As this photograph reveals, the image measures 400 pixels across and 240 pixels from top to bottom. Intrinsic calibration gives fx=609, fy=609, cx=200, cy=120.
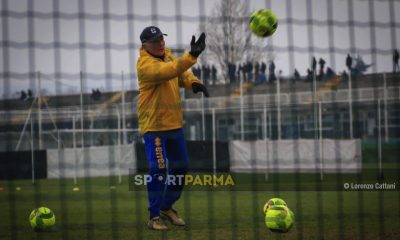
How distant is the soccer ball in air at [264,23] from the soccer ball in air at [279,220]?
191cm

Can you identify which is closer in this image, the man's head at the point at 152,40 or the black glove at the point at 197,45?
the black glove at the point at 197,45

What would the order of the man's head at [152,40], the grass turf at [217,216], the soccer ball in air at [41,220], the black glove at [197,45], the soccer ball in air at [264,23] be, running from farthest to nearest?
the soccer ball in air at [264,23] < the soccer ball in air at [41,220] < the man's head at [152,40] < the grass turf at [217,216] < the black glove at [197,45]

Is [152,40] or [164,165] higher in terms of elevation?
[152,40]

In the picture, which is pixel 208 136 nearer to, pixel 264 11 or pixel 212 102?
pixel 212 102

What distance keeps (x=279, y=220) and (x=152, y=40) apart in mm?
2190

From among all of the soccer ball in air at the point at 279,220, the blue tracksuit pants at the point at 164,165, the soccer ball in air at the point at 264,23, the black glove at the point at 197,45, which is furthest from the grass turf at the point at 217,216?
the soccer ball in air at the point at 264,23

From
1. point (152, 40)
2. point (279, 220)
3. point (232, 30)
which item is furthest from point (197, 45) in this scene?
point (232, 30)

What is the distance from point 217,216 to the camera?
770cm

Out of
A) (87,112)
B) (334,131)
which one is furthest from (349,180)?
(87,112)

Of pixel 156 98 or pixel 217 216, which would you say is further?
pixel 217 216

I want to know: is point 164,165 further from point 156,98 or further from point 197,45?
point 197,45

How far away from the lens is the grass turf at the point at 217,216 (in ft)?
19.8

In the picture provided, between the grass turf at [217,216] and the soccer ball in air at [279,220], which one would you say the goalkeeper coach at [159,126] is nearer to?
the grass turf at [217,216]

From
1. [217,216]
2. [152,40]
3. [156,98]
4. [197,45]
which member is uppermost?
[152,40]
